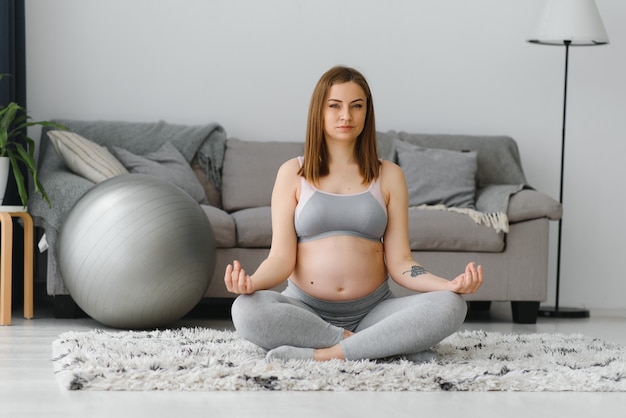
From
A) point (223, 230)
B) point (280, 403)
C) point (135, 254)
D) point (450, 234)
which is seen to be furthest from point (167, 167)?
point (280, 403)

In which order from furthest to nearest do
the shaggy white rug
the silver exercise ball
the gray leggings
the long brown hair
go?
the silver exercise ball
the long brown hair
the gray leggings
the shaggy white rug

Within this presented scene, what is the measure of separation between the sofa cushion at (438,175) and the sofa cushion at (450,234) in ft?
0.84

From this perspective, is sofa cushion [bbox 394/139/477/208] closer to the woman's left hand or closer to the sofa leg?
the sofa leg

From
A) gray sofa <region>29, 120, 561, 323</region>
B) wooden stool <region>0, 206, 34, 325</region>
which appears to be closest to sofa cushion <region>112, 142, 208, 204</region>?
gray sofa <region>29, 120, 561, 323</region>

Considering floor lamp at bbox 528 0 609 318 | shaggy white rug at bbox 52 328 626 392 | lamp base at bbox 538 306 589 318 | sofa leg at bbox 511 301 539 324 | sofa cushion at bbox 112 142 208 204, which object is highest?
floor lamp at bbox 528 0 609 318

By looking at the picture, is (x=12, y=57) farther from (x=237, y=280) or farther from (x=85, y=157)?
(x=237, y=280)

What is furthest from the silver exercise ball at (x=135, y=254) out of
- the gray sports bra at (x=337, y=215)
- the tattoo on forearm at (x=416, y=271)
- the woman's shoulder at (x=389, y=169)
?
the tattoo on forearm at (x=416, y=271)

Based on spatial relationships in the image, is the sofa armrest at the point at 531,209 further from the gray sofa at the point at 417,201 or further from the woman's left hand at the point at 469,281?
the woman's left hand at the point at 469,281

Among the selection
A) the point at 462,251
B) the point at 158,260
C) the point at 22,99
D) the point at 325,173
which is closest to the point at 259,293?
the point at 325,173

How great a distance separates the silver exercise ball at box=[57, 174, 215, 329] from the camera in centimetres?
350

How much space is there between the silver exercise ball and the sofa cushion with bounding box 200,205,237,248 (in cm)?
39

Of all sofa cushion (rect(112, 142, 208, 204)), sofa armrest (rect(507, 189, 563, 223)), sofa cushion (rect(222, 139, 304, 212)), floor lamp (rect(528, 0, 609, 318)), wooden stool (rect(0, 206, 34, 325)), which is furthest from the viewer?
floor lamp (rect(528, 0, 609, 318))

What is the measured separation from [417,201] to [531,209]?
20.4 inches

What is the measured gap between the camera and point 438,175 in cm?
454
